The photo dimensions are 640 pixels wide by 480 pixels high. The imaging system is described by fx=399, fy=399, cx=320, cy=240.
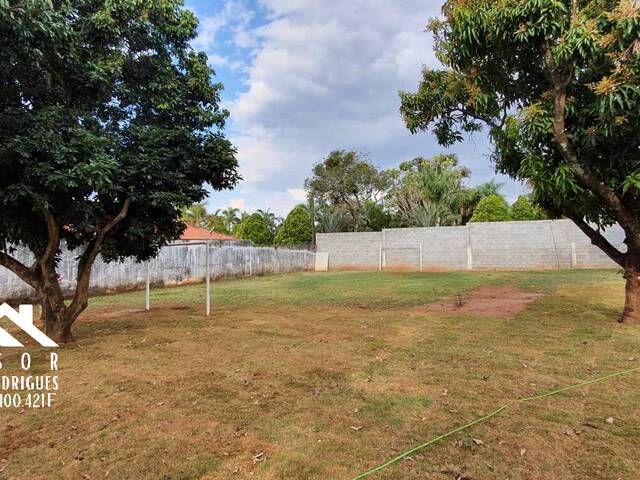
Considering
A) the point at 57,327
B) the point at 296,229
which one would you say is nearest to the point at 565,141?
the point at 57,327

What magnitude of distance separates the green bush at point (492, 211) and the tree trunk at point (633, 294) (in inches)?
595

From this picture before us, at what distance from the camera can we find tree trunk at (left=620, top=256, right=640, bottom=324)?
5.66m

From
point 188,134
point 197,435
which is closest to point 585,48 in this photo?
point 188,134

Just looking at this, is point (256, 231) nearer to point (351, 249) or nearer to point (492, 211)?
point (351, 249)

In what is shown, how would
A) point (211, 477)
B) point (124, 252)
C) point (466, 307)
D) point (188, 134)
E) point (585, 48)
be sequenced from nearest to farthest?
point (211, 477) < point (585, 48) < point (188, 134) < point (124, 252) < point (466, 307)

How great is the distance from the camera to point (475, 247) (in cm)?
1822

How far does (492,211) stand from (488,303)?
13.6 metres

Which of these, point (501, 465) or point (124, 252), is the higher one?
point (124, 252)

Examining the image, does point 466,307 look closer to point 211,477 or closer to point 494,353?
point 494,353

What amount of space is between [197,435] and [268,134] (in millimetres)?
12696

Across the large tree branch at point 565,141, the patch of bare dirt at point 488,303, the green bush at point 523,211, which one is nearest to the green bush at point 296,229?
the green bush at point 523,211

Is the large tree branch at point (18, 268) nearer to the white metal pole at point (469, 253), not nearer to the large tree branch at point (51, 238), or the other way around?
the large tree branch at point (51, 238)

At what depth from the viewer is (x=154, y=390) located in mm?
3494

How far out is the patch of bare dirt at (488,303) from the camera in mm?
7125
